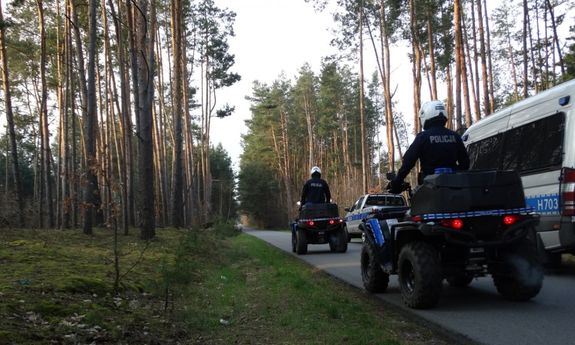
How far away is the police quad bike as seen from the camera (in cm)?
557

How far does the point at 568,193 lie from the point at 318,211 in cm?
783

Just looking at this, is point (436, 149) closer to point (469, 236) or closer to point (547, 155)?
point (469, 236)

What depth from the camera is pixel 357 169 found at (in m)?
62.5

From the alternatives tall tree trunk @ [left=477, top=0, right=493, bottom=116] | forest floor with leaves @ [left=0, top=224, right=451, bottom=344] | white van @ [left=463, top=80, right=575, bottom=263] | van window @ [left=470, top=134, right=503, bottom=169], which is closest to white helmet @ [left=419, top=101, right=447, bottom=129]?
forest floor with leaves @ [left=0, top=224, right=451, bottom=344]

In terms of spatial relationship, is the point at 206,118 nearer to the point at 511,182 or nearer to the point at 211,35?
the point at 211,35

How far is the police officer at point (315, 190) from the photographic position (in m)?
14.4

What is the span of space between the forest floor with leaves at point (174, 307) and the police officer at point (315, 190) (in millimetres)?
5128

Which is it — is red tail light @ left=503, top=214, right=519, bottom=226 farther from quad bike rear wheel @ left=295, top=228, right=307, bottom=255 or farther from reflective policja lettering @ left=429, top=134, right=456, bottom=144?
quad bike rear wheel @ left=295, top=228, right=307, bottom=255

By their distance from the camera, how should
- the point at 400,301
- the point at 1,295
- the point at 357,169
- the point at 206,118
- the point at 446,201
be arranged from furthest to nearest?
the point at 357,169, the point at 206,118, the point at 400,301, the point at 446,201, the point at 1,295

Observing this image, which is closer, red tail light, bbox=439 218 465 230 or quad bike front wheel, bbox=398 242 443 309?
red tail light, bbox=439 218 465 230

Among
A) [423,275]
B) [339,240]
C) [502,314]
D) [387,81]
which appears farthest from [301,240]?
[387,81]

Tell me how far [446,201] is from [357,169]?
5737cm

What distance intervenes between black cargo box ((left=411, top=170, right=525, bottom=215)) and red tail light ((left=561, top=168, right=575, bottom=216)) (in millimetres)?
2429

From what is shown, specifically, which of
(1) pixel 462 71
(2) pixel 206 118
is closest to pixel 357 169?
(2) pixel 206 118
